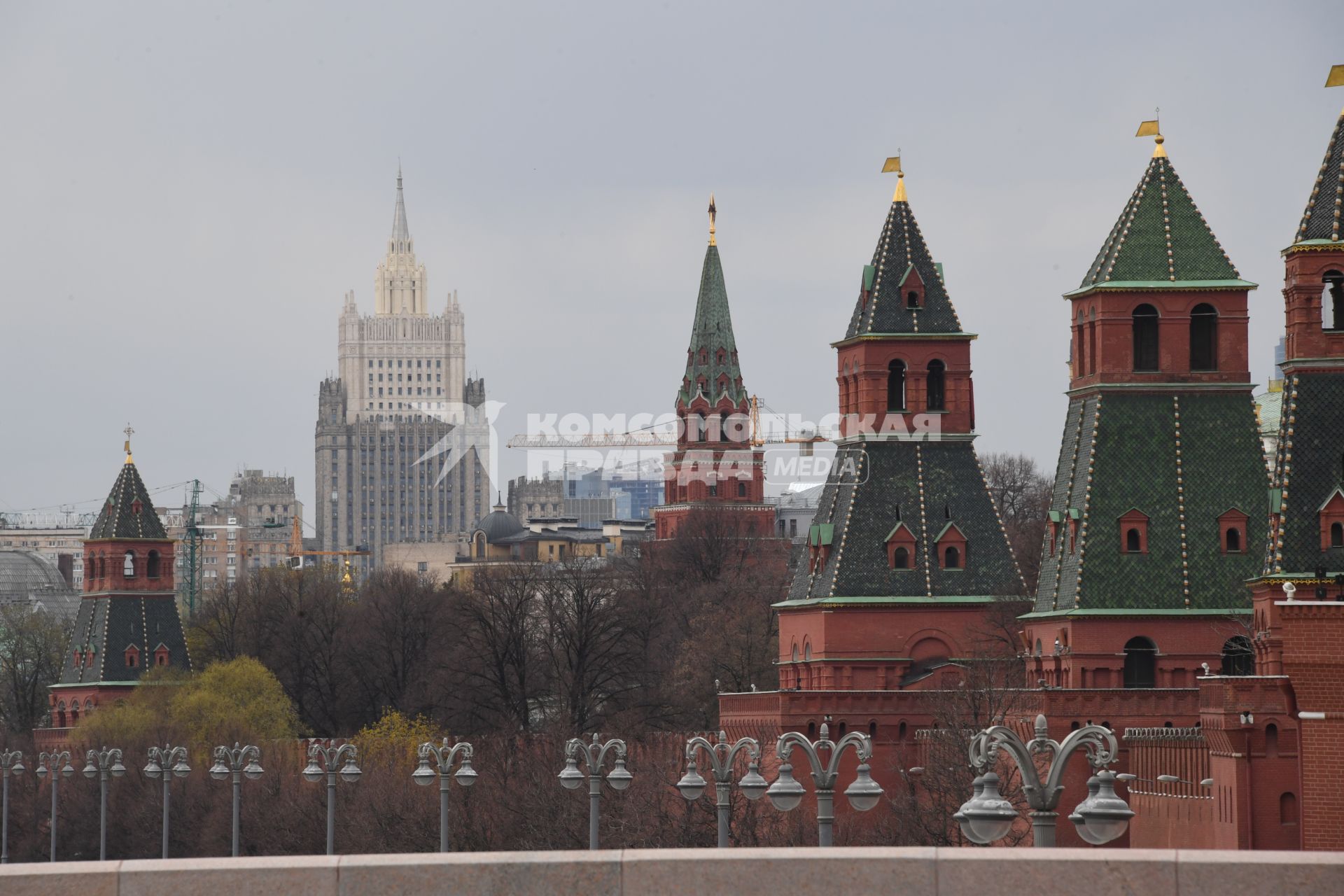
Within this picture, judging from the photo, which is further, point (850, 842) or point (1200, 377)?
point (1200, 377)

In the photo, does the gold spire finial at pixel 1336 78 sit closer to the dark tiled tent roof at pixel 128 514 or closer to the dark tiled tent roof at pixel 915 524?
the dark tiled tent roof at pixel 915 524

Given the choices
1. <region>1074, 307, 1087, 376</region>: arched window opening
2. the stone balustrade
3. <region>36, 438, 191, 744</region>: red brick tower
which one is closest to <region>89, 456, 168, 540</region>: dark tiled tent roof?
<region>36, 438, 191, 744</region>: red brick tower

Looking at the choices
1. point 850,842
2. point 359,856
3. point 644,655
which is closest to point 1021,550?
point 644,655

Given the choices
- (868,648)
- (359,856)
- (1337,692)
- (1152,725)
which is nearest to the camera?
(359,856)

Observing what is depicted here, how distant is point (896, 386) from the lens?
96.4 metres

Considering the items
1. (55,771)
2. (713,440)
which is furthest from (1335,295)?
(713,440)

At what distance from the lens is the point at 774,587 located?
147250 mm

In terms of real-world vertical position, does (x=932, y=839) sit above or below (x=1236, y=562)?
below

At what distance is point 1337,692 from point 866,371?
121 feet

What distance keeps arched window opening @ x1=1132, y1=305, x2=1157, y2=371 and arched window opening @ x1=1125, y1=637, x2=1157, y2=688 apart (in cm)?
749

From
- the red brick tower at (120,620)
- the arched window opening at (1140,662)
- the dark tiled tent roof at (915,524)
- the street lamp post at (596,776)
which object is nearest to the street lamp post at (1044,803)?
the street lamp post at (596,776)

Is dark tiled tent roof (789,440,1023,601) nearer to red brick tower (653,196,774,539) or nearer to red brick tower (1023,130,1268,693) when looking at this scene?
red brick tower (1023,130,1268,693)

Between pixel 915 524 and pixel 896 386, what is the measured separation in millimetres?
4854

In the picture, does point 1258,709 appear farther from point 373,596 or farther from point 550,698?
point 373,596
